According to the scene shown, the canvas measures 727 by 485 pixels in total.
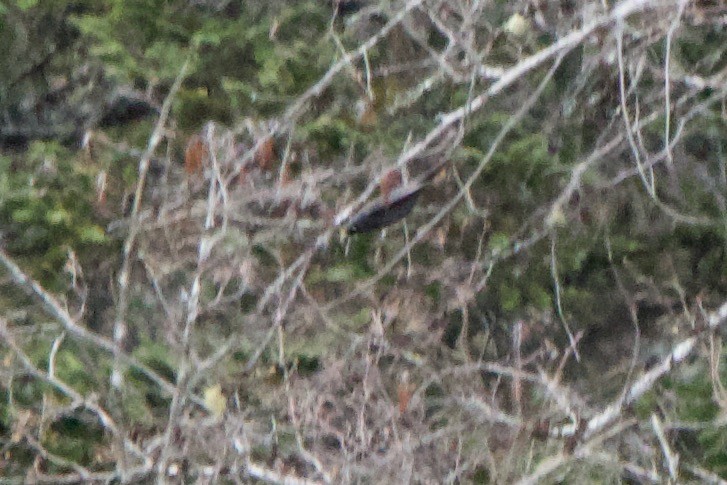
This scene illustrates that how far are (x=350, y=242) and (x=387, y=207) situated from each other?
37cm

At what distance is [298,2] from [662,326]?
219 centimetres

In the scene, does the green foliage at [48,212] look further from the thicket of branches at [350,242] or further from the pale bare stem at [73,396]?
the pale bare stem at [73,396]

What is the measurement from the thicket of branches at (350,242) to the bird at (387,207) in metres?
0.05

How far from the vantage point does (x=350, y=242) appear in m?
3.53

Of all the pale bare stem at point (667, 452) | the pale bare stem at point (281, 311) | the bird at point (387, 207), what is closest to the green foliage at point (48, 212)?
the pale bare stem at point (281, 311)

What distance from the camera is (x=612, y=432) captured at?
309cm

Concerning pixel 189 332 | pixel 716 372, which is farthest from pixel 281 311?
pixel 716 372

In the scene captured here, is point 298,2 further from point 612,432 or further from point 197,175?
point 612,432

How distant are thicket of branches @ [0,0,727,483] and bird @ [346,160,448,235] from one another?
0.05 m

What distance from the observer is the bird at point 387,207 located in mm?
3211

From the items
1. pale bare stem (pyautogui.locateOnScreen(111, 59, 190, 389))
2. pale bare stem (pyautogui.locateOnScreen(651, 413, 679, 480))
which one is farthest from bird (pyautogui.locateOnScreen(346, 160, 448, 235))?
pale bare stem (pyautogui.locateOnScreen(651, 413, 679, 480))

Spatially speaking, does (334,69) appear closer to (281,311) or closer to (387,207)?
(387,207)

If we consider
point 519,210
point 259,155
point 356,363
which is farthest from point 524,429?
point 259,155

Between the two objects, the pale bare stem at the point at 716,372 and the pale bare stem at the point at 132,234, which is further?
the pale bare stem at the point at 132,234
